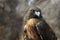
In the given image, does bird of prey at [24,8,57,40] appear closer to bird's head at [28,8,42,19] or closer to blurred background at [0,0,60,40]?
bird's head at [28,8,42,19]

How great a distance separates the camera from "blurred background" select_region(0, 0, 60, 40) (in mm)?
3308

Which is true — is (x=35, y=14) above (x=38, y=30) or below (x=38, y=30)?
above

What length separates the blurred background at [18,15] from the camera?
3.31 meters

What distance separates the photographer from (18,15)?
349 cm

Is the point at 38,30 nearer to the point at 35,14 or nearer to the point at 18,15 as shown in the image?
the point at 35,14

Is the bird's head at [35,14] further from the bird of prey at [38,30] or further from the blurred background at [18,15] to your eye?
the blurred background at [18,15]

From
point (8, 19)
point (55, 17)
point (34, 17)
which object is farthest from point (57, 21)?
point (34, 17)

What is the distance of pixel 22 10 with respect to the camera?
3.55 metres

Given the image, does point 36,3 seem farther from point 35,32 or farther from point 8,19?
point 35,32

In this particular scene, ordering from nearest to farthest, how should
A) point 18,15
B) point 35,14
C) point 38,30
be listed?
1. point 38,30
2. point 35,14
3. point 18,15

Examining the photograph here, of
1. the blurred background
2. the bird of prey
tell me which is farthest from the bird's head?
the blurred background

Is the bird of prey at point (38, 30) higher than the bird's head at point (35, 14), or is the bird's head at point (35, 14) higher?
the bird's head at point (35, 14)

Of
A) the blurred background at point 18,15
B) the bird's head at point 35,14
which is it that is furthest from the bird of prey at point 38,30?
the blurred background at point 18,15

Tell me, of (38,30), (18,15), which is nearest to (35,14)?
(38,30)
